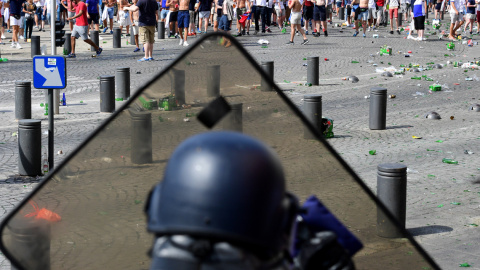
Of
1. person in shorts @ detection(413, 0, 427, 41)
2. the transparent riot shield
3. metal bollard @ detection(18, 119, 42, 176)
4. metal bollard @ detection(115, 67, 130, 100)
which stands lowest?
metal bollard @ detection(18, 119, 42, 176)

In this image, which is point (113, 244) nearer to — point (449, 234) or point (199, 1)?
point (449, 234)

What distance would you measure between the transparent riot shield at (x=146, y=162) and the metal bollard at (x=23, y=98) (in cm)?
1058

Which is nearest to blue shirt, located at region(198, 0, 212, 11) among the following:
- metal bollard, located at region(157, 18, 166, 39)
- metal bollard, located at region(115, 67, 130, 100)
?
metal bollard, located at region(157, 18, 166, 39)

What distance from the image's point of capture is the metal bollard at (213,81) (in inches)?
67.9

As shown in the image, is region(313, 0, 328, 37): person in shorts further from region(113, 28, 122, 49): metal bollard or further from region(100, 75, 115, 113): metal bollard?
region(100, 75, 115, 113): metal bollard

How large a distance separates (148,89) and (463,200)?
22.0 feet

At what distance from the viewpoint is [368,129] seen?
38.8 feet

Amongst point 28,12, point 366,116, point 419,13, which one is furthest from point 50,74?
point 419,13

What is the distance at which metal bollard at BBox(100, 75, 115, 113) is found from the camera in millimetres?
12758

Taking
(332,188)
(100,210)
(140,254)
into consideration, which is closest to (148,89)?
(100,210)

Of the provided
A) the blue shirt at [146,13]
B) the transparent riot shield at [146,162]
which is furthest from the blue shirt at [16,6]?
the transparent riot shield at [146,162]

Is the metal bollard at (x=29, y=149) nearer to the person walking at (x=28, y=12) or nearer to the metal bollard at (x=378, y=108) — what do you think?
the metal bollard at (x=378, y=108)

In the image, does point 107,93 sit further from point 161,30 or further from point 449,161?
point 161,30

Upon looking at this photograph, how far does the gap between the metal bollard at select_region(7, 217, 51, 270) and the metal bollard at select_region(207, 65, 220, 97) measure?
0.52m
